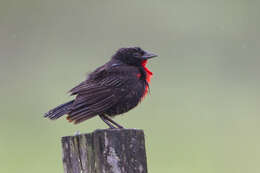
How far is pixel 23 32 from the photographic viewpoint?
41.7 ft

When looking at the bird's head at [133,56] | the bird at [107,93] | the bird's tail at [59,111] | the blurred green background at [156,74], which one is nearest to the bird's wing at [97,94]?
the bird at [107,93]

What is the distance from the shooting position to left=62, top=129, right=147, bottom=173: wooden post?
12.1ft

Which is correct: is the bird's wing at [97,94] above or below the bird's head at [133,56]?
below

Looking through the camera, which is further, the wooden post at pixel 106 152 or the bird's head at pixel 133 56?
the bird's head at pixel 133 56

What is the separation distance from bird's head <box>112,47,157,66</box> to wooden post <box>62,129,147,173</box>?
6.29 feet

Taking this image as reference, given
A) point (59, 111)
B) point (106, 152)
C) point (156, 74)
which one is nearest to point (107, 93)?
point (59, 111)

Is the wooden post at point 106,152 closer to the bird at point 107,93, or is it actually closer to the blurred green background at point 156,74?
the bird at point 107,93

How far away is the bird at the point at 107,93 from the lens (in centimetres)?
478

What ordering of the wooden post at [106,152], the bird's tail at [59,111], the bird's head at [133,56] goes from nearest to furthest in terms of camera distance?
1. the wooden post at [106,152]
2. the bird's tail at [59,111]
3. the bird's head at [133,56]

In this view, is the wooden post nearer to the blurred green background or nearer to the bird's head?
the bird's head

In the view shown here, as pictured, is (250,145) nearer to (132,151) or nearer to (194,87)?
(194,87)

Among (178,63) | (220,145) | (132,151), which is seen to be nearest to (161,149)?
(220,145)

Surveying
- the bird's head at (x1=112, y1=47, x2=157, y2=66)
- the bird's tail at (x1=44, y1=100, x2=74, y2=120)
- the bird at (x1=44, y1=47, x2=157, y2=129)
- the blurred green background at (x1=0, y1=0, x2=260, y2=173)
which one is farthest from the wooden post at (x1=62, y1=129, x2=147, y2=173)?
the blurred green background at (x1=0, y1=0, x2=260, y2=173)

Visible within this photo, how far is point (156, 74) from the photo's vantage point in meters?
11.1
